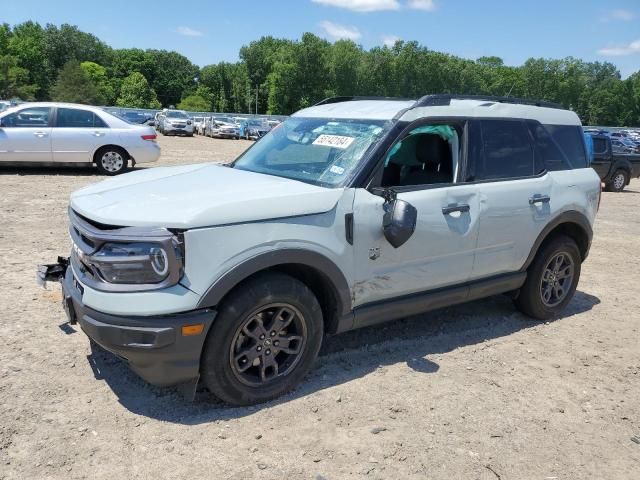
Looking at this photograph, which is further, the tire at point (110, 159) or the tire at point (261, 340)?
the tire at point (110, 159)

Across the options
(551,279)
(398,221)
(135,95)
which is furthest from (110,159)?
(135,95)

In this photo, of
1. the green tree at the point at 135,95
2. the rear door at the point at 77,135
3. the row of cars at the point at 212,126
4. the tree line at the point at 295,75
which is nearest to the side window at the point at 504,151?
the rear door at the point at 77,135

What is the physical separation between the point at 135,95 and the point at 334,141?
343 ft

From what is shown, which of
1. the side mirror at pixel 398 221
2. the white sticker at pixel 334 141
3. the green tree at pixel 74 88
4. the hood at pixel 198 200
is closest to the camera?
the hood at pixel 198 200

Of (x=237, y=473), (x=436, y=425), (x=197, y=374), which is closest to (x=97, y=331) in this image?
(x=197, y=374)

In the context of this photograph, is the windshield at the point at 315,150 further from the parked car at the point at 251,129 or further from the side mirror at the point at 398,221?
the parked car at the point at 251,129

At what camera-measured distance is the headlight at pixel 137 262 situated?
2.95m

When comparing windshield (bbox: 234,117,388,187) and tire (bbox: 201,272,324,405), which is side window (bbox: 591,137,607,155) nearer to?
windshield (bbox: 234,117,388,187)

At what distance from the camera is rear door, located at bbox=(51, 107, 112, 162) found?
1206 cm

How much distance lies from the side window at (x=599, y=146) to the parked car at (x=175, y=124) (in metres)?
26.0

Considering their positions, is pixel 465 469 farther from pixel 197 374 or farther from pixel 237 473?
pixel 197 374

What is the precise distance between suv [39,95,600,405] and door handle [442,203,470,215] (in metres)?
0.02

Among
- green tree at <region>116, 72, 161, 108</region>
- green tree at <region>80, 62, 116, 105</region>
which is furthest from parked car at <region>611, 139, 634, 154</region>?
green tree at <region>80, 62, 116, 105</region>

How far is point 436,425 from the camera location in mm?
3377
